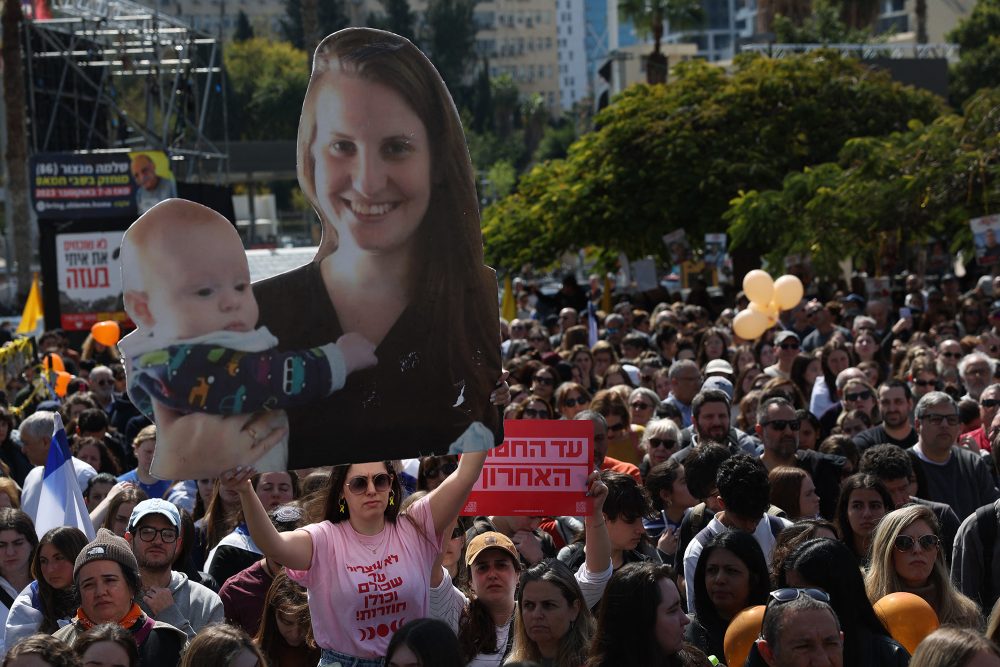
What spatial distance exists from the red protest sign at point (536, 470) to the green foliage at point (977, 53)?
1860 inches

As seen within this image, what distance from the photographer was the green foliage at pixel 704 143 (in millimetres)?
27938

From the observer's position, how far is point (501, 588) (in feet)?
19.1

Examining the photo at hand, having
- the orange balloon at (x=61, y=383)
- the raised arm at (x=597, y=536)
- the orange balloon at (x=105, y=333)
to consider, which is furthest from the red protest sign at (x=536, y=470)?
the orange balloon at (x=105, y=333)

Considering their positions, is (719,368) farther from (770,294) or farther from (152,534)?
(152,534)

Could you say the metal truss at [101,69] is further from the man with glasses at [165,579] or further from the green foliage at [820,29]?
the man with glasses at [165,579]

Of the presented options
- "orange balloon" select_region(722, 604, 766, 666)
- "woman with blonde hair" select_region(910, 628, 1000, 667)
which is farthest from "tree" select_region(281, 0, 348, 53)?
"woman with blonde hair" select_region(910, 628, 1000, 667)

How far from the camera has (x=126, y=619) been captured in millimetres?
5500

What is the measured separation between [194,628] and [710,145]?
23600 millimetres

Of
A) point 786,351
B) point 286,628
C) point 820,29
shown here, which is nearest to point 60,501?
point 286,628

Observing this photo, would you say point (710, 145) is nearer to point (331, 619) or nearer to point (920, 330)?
point (920, 330)

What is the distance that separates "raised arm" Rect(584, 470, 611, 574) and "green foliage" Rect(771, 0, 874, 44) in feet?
158

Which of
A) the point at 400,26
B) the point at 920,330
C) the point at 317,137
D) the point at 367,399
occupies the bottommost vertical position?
the point at 920,330

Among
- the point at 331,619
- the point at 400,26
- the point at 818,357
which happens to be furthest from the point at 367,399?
the point at 400,26

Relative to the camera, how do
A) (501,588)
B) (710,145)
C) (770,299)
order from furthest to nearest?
(710,145) → (770,299) → (501,588)
